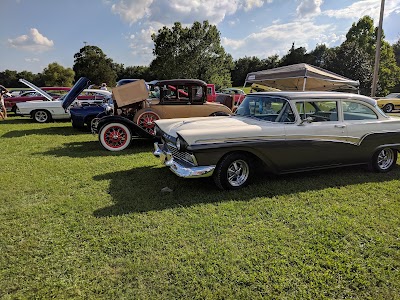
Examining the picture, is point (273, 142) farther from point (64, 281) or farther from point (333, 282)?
point (64, 281)

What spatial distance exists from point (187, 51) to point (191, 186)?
115 feet

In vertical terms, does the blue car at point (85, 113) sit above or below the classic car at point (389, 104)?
below

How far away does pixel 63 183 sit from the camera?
201 inches

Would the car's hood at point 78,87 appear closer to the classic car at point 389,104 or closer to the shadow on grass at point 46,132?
the shadow on grass at point 46,132

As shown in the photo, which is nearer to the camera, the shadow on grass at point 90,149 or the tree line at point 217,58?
the shadow on grass at point 90,149

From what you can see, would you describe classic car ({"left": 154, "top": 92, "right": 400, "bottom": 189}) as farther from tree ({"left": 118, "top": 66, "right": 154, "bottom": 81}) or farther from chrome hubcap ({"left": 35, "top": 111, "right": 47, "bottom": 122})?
tree ({"left": 118, "top": 66, "right": 154, "bottom": 81})

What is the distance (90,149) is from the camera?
25.7 ft

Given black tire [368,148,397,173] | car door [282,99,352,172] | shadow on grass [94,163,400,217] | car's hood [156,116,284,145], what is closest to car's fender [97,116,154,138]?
shadow on grass [94,163,400,217]

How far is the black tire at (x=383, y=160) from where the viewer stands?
5.63m

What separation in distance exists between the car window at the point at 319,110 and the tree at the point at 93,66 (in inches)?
1931

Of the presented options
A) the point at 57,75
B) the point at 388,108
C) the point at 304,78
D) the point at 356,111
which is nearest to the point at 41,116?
the point at 304,78

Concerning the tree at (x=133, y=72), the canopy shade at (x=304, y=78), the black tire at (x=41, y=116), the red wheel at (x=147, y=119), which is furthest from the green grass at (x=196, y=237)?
the tree at (x=133, y=72)

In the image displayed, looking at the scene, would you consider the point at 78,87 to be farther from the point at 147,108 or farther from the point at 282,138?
the point at 282,138

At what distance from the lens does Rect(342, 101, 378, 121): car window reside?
5328mm
